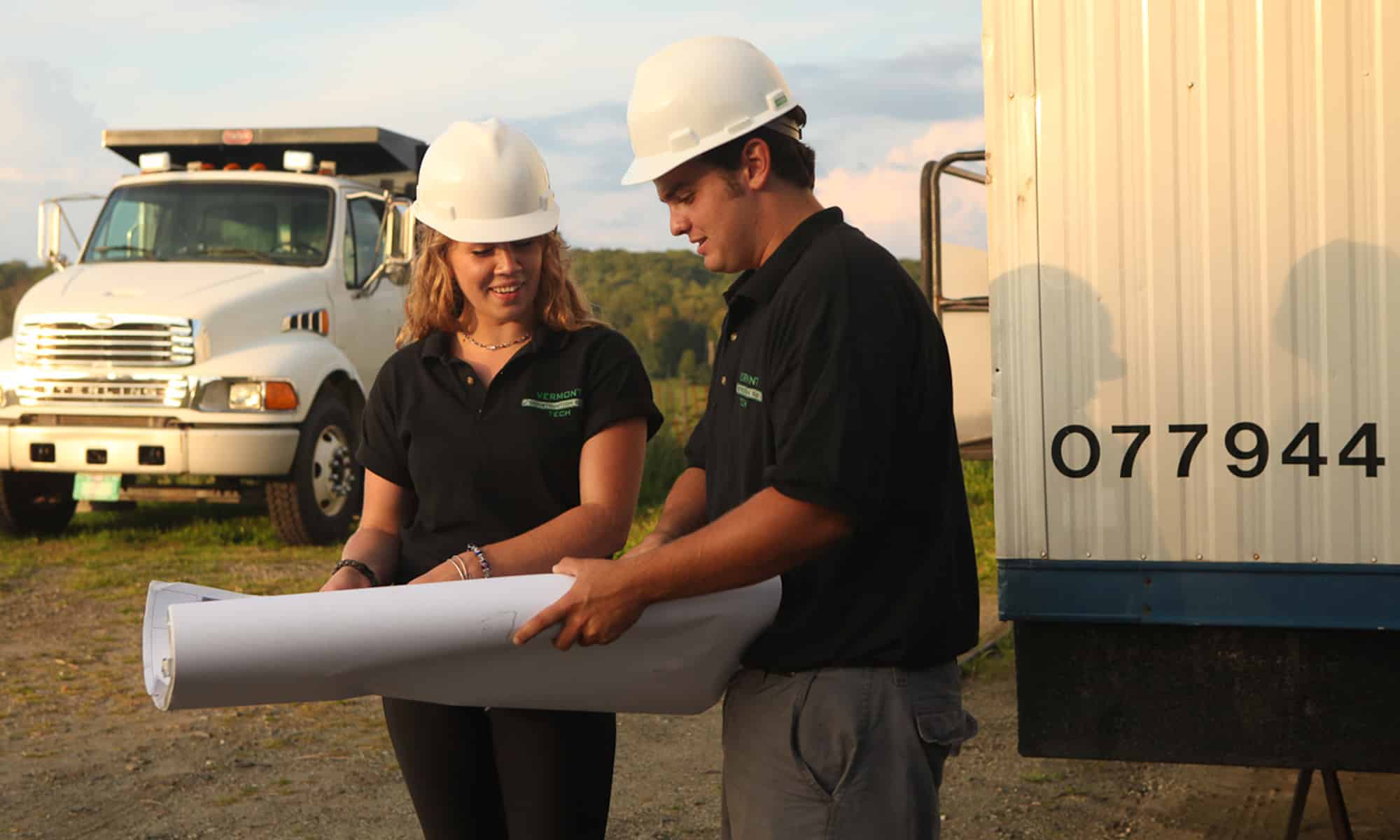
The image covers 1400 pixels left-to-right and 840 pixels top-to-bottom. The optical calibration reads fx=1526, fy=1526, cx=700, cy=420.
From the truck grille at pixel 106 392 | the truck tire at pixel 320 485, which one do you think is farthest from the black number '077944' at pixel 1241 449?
the truck grille at pixel 106 392

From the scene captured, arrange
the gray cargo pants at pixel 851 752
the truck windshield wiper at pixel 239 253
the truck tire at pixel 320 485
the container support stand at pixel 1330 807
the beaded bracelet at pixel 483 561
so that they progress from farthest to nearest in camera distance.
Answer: the truck windshield wiper at pixel 239 253 < the truck tire at pixel 320 485 < the container support stand at pixel 1330 807 < the beaded bracelet at pixel 483 561 < the gray cargo pants at pixel 851 752

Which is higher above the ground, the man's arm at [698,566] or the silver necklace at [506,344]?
the silver necklace at [506,344]

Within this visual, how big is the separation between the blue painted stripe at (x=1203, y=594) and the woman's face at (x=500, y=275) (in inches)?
56.8

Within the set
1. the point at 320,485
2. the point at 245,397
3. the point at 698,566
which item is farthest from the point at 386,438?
the point at 320,485

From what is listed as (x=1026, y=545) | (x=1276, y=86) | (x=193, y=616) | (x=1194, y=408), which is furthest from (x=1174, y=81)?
(x=193, y=616)

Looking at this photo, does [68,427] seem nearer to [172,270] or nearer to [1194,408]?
[172,270]

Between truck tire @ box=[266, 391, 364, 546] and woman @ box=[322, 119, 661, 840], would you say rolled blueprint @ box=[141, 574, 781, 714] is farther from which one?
truck tire @ box=[266, 391, 364, 546]

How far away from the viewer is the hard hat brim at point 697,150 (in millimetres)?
2178

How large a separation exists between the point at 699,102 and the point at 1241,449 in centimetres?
180

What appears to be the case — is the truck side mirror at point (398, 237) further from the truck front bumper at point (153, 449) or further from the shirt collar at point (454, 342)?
the shirt collar at point (454, 342)

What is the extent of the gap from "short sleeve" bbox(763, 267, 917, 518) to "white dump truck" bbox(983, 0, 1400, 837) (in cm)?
164

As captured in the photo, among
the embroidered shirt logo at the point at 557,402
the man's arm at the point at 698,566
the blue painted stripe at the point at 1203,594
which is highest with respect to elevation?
the embroidered shirt logo at the point at 557,402

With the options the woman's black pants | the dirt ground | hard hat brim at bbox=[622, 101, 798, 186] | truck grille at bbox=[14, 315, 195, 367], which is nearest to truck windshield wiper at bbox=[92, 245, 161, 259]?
truck grille at bbox=[14, 315, 195, 367]

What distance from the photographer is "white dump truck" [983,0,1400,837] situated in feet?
10.9
